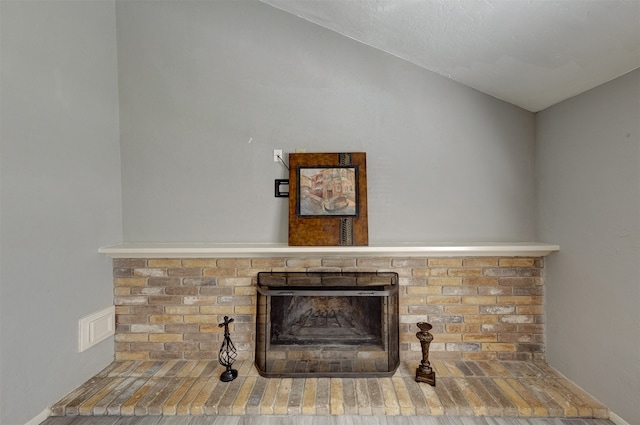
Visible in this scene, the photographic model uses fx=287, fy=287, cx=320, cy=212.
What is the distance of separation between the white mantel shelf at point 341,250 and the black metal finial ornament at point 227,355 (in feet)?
1.47

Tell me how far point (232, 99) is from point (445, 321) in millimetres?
2192

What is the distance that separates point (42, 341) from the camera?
1543mm

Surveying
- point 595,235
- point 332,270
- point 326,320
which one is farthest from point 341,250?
point 595,235

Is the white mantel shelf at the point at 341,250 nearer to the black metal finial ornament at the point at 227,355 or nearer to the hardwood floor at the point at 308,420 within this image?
the black metal finial ornament at the point at 227,355

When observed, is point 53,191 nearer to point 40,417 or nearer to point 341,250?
point 40,417

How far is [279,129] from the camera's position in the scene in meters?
2.06

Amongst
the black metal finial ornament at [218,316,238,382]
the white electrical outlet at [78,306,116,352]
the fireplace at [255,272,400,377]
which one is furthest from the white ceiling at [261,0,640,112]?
the white electrical outlet at [78,306,116,352]

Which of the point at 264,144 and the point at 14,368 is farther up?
the point at 264,144

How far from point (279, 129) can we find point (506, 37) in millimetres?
1426

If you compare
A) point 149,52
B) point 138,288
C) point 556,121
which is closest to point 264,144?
point 149,52

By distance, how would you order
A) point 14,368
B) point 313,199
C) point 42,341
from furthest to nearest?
point 313,199
point 42,341
point 14,368

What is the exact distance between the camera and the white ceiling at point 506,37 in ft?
4.15

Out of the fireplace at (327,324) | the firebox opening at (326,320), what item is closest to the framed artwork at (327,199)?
the fireplace at (327,324)

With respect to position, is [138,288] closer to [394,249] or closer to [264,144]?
[264,144]
